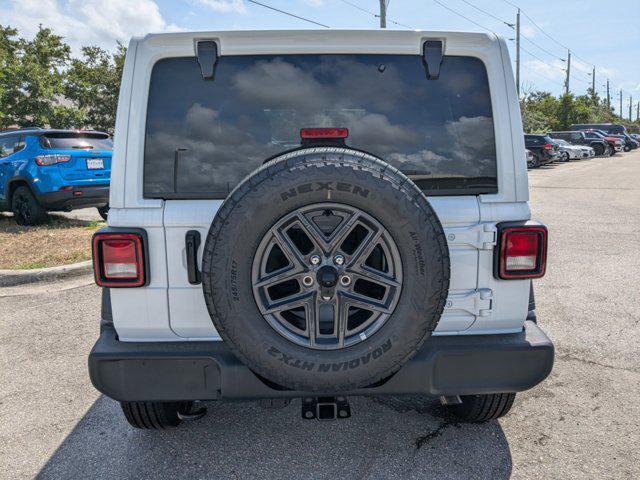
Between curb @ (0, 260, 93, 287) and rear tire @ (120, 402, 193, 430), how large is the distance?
3.71 meters

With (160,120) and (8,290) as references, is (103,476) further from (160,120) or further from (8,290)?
(8,290)

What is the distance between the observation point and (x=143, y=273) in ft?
7.32

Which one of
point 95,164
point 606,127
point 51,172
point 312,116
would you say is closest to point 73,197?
point 51,172

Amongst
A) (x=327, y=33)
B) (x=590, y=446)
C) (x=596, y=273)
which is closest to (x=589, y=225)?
(x=596, y=273)

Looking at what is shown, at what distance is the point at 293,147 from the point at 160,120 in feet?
1.95

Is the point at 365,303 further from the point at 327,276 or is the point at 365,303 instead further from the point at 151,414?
the point at 151,414

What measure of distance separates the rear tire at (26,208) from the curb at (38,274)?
10.4 ft

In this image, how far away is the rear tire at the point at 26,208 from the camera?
8625 millimetres

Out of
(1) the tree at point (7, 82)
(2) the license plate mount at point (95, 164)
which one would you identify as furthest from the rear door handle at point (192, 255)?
(1) the tree at point (7, 82)

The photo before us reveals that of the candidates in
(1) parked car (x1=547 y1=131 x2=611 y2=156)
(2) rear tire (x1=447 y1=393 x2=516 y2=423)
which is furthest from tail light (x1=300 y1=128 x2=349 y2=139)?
(1) parked car (x1=547 y1=131 x2=611 y2=156)

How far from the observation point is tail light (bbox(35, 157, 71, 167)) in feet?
27.6

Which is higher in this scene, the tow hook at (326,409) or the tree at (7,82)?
the tree at (7,82)

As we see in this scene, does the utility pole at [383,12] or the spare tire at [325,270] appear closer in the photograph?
the spare tire at [325,270]

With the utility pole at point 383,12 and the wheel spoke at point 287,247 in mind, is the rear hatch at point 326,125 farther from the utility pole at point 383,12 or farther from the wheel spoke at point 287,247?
the utility pole at point 383,12
